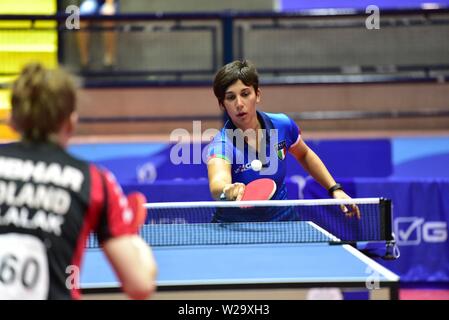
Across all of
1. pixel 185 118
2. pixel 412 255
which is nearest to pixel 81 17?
pixel 185 118

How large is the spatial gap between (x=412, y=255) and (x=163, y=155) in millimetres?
2871

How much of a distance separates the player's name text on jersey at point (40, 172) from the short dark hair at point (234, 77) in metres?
2.49

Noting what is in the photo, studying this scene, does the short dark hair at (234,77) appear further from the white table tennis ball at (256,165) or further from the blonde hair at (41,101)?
the blonde hair at (41,101)

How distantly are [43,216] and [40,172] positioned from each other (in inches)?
4.9

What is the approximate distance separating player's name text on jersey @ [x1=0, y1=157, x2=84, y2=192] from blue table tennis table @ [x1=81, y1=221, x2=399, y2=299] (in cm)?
103

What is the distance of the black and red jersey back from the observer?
2.22 meters

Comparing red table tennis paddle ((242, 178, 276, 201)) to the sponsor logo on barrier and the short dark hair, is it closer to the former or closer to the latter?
the short dark hair

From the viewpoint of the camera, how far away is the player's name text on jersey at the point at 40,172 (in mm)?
2225

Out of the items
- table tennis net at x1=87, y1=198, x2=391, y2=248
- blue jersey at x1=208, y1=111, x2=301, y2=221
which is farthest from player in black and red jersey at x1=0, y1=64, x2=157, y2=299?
blue jersey at x1=208, y1=111, x2=301, y2=221

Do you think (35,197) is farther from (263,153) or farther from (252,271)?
(263,153)

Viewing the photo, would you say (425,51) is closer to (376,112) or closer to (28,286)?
(376,112)

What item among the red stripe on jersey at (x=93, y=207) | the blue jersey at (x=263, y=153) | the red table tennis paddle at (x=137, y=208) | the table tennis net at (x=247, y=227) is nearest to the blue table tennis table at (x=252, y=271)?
the table tennis net at (x=247, y=227)

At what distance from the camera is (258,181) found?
4.45 meters

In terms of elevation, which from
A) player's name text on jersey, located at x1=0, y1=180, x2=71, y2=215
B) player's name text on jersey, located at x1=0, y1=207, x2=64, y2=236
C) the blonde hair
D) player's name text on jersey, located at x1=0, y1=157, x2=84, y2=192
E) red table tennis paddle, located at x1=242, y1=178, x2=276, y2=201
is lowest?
player's name text on jersey, located at x1=0, y1=207, x2=64, y2=236
